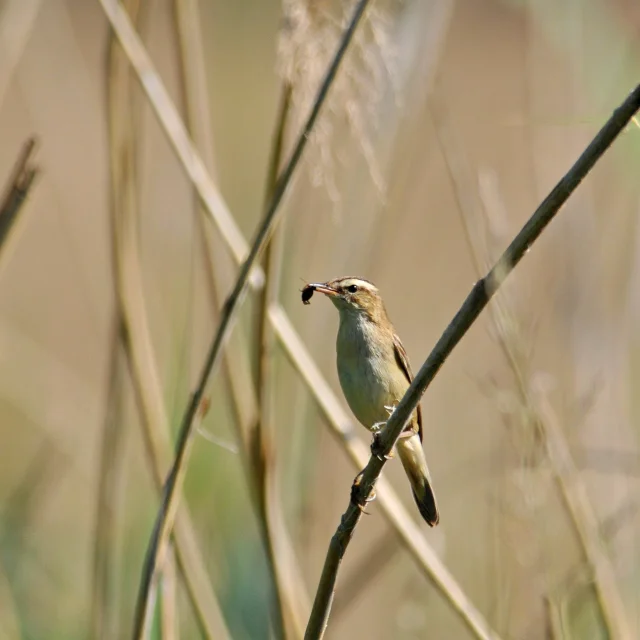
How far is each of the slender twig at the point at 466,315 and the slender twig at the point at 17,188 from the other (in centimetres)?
63

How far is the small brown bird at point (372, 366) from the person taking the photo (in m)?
2.13

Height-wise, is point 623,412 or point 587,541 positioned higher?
point 623,412

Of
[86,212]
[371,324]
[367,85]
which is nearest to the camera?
[367,85]

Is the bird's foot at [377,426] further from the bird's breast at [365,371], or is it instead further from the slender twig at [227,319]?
the slender twig at [227,319]

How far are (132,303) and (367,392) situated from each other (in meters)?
0.54

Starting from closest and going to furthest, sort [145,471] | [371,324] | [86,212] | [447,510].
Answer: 1. [371,324]
2. [145,471]
3. [447,510]
4. [86,212]

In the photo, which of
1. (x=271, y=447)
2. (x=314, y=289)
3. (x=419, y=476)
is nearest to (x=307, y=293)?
(x=314, y=289)

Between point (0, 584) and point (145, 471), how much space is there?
2.17 ft

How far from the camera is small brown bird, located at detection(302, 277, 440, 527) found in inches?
83.8

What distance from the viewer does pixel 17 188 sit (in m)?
1.45

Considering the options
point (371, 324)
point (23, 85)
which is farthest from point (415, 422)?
point (23, 85)

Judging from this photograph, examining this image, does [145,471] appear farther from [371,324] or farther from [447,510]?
[447,510]

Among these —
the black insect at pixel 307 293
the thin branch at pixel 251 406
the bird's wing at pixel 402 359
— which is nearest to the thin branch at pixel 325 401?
the thin branch at pixel 251 406

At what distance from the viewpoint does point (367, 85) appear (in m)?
1.82
